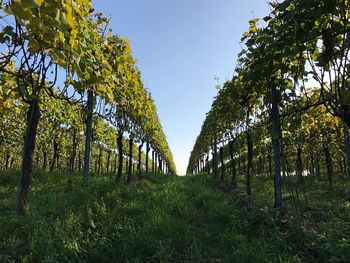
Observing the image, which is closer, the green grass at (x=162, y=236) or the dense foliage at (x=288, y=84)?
the dense foliage at (x=288, y=84)

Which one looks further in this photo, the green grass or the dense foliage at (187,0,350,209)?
the green grass

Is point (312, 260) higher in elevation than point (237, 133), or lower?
lower

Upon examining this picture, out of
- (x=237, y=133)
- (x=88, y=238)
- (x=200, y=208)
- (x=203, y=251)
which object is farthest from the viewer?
(x=237, y=133)

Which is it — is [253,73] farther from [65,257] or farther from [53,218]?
[53,218]

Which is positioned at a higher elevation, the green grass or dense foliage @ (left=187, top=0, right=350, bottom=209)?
dense foliage @ (left=187, top=0, right=350, bottom=209)

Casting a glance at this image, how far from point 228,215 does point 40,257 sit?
15.8 feet

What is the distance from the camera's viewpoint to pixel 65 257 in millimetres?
5191

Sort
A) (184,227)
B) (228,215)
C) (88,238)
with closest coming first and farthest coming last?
(88,238) → (184,227) → (228,215)

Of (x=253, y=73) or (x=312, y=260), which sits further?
(x=312, y=260)

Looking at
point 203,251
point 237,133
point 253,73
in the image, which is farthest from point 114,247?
point 237,133

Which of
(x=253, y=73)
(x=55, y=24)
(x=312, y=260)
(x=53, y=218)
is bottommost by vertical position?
(x=312, y=260)

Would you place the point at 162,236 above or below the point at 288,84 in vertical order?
below

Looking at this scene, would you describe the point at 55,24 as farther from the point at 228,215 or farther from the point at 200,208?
the point at 200,208

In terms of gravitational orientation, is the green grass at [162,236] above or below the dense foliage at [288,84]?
below
